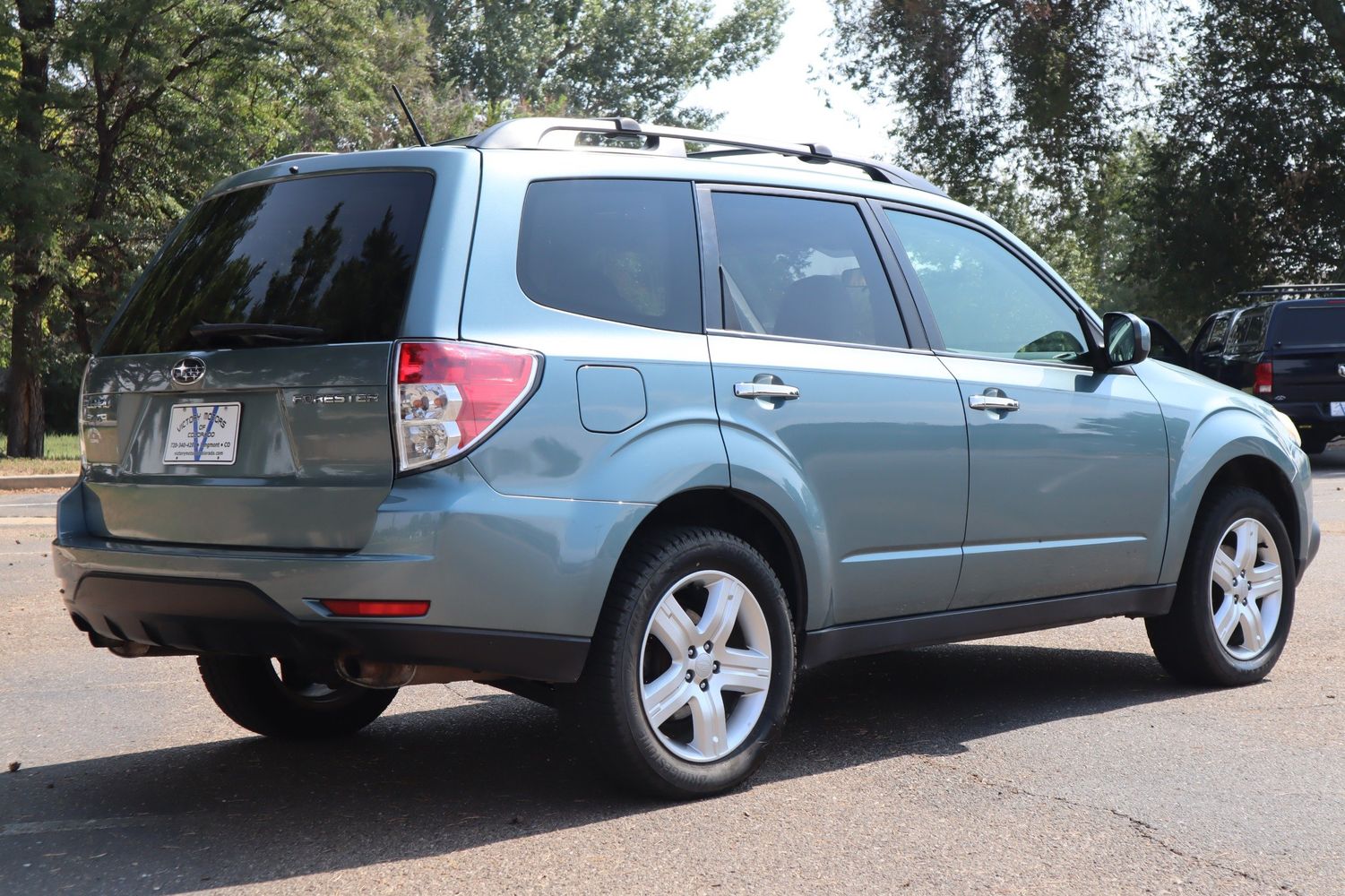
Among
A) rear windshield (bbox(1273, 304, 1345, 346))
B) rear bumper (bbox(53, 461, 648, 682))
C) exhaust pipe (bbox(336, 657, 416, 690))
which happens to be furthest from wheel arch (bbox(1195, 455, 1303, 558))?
rear windshield (bbox(1273, 304, 1345, 346))

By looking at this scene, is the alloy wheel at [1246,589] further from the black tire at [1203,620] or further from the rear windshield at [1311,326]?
the rear windshield at [1311,326]

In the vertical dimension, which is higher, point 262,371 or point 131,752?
point 262,371

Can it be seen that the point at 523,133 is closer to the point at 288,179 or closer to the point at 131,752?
the point at 288,179

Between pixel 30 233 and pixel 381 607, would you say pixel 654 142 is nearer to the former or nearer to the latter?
pixel 381 607

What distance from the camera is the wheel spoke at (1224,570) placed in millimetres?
6105

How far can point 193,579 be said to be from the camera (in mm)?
4039

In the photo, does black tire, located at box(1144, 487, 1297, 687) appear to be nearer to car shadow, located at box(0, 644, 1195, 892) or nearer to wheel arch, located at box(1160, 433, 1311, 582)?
wheel arch, located at box(1160, 433, 1311, 582)

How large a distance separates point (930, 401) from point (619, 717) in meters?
1.59

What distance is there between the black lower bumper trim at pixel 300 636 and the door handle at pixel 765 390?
0.91m

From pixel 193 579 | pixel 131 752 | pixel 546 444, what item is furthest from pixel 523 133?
pixel 131 752

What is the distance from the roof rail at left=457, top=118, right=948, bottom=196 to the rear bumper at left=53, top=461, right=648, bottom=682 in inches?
42.2

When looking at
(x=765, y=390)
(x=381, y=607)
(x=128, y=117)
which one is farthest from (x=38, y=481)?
(x=381, y=607)

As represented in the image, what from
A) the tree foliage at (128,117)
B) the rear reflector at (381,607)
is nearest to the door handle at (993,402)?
the rear reflector at (381,607)

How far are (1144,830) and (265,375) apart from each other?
2621mm
